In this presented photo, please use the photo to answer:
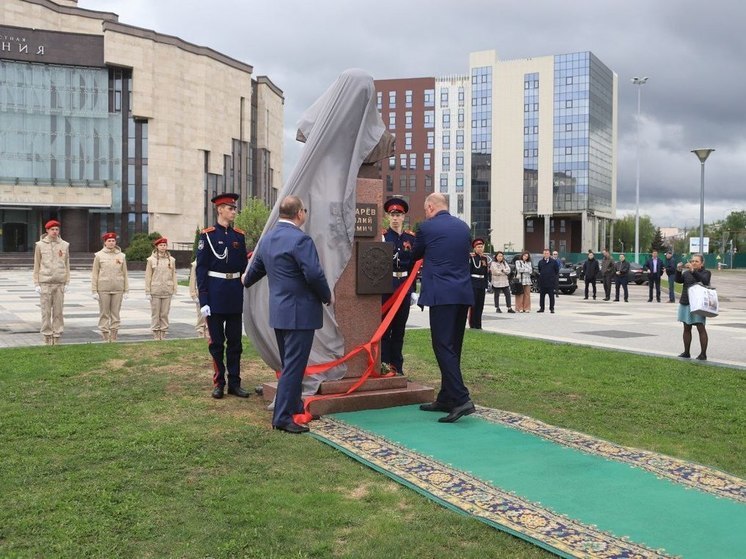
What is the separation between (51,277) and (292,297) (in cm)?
760

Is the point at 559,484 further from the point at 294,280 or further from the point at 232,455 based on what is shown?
the point at 294,280

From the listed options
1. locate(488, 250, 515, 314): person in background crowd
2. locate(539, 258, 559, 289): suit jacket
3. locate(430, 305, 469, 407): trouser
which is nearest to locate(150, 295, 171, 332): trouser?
locate(430, 305, 469, 407): trouser

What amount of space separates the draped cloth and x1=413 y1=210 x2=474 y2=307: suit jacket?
90 cm

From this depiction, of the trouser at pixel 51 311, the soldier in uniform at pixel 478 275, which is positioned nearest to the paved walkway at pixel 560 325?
the trouser at pixel 51 311

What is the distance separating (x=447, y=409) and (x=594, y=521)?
9.16ft

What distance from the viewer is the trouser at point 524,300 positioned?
20641mm

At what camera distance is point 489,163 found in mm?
103438

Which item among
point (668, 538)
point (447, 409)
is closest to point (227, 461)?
point (447, 409)

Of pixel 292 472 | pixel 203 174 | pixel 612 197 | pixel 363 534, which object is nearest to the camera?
pixel 363 534

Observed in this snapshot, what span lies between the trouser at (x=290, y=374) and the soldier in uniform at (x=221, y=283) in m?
1.51

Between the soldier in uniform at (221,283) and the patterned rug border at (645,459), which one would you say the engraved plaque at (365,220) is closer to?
the soldier in uniform at (221,283)

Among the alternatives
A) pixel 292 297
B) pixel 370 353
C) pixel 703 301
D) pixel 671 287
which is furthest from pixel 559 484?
pixel 671 287

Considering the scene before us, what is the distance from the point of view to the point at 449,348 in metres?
6.52

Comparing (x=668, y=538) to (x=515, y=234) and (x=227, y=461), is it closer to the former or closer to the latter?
(x=227, y=461)
